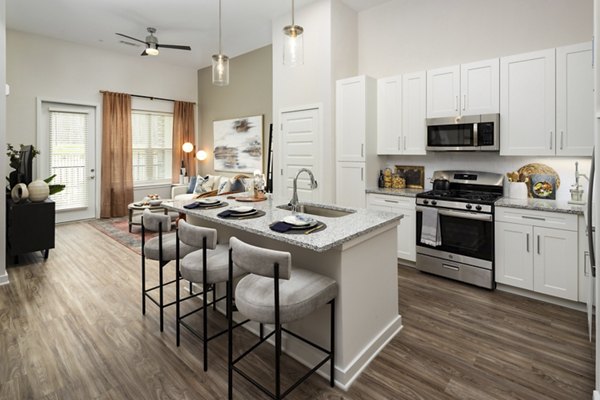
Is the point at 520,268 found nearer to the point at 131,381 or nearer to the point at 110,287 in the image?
the point at 131,381

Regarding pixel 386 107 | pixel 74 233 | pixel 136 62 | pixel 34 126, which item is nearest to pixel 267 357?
pixel 386 107

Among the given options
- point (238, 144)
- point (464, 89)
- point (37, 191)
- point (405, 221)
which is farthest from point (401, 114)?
point (37, 191)

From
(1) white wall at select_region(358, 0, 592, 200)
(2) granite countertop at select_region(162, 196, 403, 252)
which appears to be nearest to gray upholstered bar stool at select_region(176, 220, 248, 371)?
(2) granite countertop at select_region(162, 196, 403, 252)

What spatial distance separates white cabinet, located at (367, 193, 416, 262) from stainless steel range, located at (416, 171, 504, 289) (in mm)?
107

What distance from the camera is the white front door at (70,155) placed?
6418 mm

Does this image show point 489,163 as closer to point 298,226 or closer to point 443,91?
point 443,91

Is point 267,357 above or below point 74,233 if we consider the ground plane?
below

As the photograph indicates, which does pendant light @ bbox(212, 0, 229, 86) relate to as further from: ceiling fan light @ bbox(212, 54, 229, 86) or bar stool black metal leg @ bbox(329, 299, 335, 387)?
bar stool black metal leg @ bbox(329, 299, 335, 387)

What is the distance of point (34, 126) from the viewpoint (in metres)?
6.21

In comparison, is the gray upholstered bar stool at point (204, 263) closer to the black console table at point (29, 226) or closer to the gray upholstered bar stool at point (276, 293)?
the gray upholstered bar stool at point (276, 293)

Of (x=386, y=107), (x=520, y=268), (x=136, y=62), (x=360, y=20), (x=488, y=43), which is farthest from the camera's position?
(x=136, y=62)

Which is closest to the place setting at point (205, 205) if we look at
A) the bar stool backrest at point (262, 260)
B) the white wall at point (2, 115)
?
the bar stool backrest at point (262, 260)

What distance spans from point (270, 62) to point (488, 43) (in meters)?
3.97

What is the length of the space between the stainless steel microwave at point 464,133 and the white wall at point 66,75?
6057 millimetres
